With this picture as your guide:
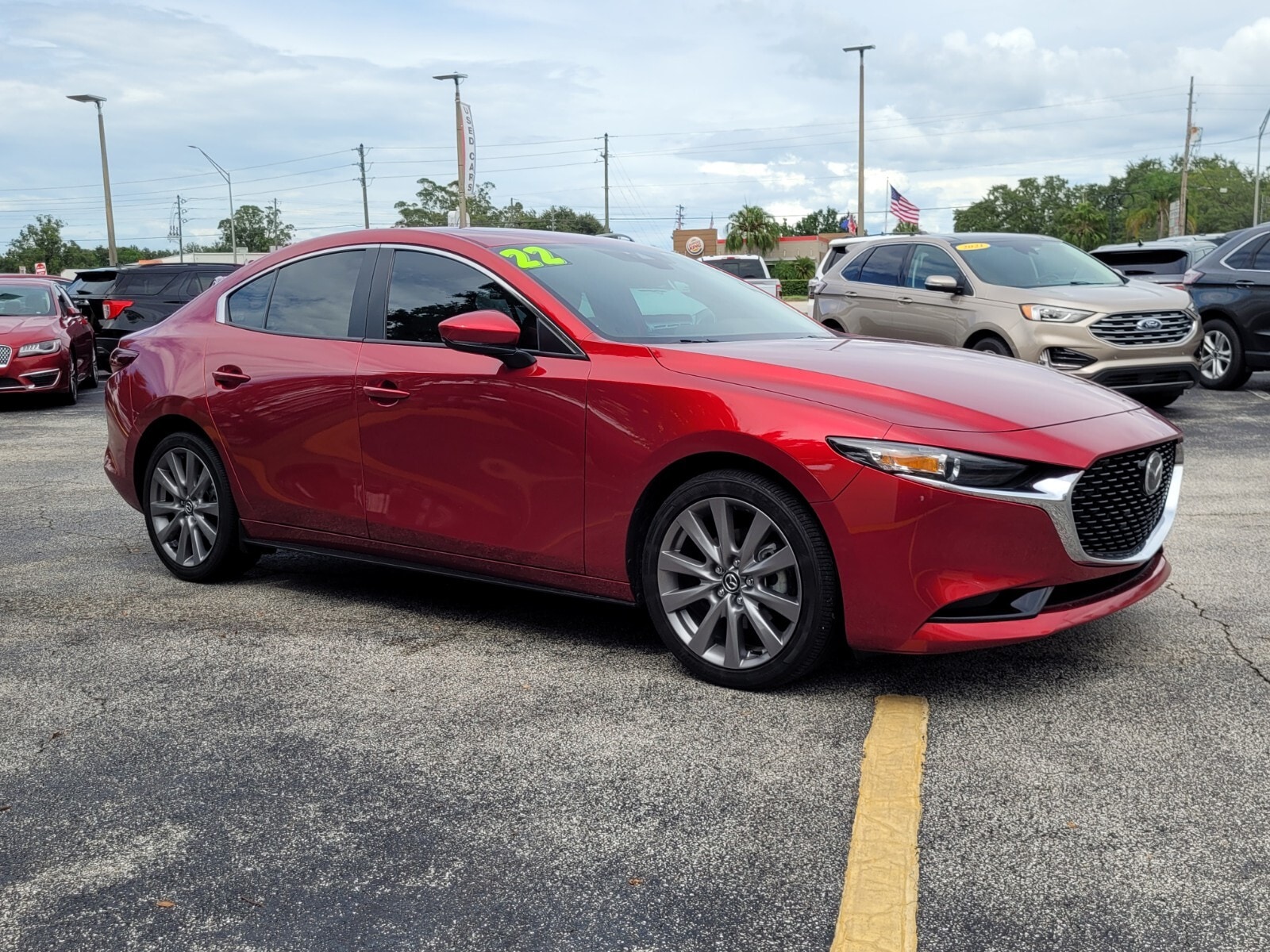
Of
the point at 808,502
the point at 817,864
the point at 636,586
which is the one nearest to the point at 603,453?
the point at 636,586

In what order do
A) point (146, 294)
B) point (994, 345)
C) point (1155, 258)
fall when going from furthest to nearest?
point (146, 294)
point (1155, 258)
point (994, 345)

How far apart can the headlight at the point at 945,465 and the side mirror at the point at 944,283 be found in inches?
310

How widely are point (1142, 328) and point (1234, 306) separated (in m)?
2.97

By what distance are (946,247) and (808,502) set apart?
28.8ft

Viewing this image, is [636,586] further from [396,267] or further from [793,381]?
[396,267]

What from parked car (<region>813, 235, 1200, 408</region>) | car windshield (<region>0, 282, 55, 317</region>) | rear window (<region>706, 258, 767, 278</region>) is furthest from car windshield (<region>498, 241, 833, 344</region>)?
rear window (<region>706, 258, 767, 278</region>)

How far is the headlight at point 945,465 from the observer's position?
3.83 meters

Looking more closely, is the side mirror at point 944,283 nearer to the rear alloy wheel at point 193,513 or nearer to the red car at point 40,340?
the rear alloy wheel at point 193,513

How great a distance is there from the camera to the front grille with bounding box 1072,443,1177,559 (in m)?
4.00

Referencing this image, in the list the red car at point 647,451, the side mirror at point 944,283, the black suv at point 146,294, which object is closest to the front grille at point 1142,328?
the side mirror at point 944,283

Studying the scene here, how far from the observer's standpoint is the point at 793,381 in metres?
4.16

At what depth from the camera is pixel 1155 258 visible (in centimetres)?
1681

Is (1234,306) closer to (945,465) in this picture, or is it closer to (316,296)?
(316,296)

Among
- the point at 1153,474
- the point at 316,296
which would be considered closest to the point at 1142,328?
the point at 1153,474
